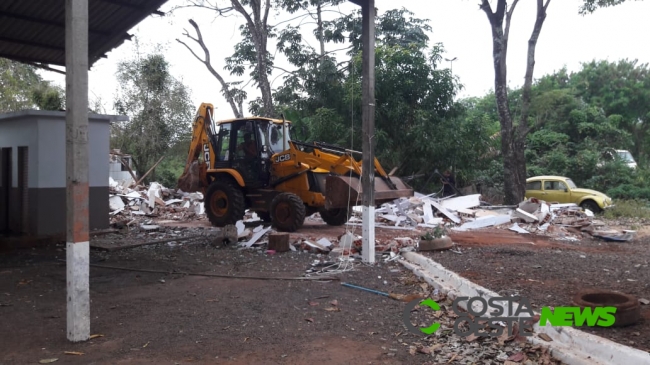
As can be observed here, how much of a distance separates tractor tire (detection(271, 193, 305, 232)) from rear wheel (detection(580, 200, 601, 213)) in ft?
39.5

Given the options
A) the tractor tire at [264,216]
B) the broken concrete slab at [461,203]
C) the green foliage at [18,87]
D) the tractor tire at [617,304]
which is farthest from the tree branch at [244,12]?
the tractor tire at [617,304]

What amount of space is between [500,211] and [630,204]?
642 centimetres

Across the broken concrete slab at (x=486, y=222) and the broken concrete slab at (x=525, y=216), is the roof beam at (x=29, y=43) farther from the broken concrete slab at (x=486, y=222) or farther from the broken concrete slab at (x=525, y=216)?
the broken concrete slab at (x=525, y=216)

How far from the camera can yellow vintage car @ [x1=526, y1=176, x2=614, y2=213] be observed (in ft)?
64.3

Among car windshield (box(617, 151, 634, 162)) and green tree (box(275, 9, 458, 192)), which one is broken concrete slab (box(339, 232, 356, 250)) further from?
car windshield (box(617, 151, 634, 162))

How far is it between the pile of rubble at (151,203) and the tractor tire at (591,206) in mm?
14088

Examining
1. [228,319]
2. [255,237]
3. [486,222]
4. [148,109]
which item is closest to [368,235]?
[255,237]

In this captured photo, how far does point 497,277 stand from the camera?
7.64m

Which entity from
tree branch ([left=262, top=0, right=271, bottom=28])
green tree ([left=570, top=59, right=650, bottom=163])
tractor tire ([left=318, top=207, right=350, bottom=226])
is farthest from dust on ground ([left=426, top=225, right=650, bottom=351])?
green tree ([left=570, top=59, right=650, bottom=163])

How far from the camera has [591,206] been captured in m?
19.7

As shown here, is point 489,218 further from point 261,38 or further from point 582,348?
point 261,38

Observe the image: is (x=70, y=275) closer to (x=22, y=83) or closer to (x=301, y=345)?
(x=301, y=345)

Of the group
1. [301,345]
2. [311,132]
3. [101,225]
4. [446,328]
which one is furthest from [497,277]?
[311,132]

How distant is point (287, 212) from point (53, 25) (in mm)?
6664
